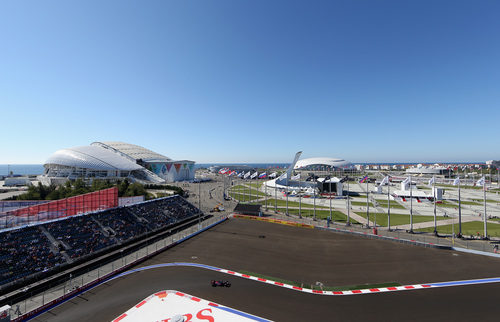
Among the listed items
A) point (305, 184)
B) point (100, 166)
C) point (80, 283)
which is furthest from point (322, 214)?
point (100, 166)

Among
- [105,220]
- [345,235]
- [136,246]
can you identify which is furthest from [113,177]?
[345,235]

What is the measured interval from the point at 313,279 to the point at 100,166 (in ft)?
307

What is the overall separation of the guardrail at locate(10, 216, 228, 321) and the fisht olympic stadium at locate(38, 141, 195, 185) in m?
69.4

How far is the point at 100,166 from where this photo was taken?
85.4 meters

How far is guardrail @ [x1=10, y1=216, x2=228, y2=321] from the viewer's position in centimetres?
1572

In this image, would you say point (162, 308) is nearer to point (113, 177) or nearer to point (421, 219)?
point (421, 219)

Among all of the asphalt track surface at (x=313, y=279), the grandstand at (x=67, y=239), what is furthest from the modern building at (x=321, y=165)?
the grandstand at (x=67, y=239)

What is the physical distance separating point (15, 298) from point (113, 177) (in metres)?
79.2

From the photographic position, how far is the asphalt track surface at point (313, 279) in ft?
49.2

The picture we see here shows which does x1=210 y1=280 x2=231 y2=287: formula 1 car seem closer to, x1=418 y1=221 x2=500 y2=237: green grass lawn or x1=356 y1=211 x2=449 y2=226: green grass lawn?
x1=356 y1=211 x2=449 y2=226: green grass lawn

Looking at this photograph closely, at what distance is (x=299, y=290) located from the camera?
1773cm

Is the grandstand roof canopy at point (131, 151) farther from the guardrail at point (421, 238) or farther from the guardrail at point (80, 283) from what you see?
the guardrail at point (421, 238)

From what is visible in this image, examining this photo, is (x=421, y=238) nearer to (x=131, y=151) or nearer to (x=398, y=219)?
(x=398, y=219)

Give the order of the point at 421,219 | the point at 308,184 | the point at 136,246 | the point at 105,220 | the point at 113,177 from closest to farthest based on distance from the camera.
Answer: the point at 136,246 < the point at 105,220 < the point at 421,219 < the point at 308,184 < the point at 113,177
